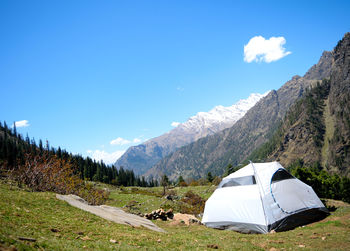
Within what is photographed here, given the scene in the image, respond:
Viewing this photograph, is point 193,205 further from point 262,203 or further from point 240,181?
point 262,203

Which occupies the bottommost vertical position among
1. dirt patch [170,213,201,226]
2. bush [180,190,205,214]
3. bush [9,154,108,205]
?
bush [180,190,205,214]

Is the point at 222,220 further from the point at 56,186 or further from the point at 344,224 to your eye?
the point at 56,186

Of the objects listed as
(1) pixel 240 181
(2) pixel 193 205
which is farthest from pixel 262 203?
(2) pixel 193 205

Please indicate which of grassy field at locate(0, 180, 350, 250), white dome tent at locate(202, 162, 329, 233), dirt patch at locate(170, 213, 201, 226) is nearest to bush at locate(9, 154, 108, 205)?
grassy field at locate(0, 180, 350, 250)

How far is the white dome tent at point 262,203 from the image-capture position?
49.9 ft

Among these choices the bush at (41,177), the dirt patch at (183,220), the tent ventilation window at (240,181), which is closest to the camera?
the dirt patch at (183,220)

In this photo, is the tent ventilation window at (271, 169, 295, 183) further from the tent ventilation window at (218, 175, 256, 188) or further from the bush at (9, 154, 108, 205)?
the bush at (9, 154, 108, 205)

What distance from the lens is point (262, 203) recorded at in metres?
15.7

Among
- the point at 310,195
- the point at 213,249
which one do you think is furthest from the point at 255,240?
the point at 310,195

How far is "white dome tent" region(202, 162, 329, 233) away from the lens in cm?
1521

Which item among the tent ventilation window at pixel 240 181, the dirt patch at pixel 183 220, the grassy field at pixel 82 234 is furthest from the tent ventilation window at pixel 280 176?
the dirt patch at pixel 183 220

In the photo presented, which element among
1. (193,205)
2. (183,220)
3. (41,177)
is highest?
(41,177)

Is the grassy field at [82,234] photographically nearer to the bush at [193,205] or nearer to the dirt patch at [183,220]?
the dirt patch at [183,220]

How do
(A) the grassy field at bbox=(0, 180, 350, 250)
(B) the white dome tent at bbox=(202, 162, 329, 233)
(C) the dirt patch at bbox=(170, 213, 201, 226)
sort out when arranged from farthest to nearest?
(C) the dirt patch at bbox=(170, 213, 201, 226), (B) the white dome tent at bbox=(202, 162, 329, 233), (A) the grassy field at bbox=(0, 180, 350, 250)
